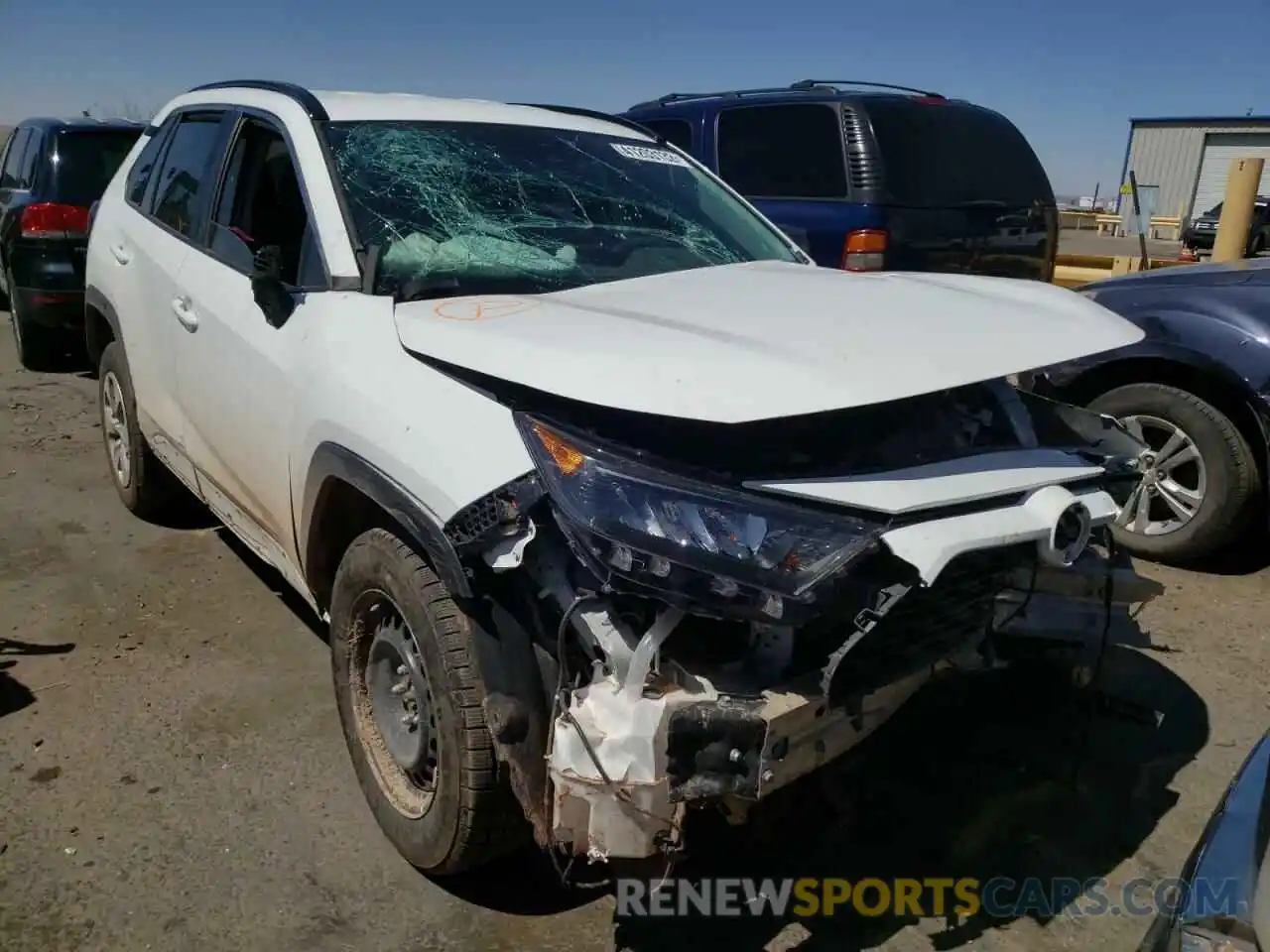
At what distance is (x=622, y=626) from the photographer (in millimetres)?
2057

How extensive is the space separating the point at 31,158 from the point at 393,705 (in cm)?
741

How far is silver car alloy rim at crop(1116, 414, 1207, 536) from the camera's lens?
14.9 ft

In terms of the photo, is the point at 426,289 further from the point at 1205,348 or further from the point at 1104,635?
the point at 1205,348

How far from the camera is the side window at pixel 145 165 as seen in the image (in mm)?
4551

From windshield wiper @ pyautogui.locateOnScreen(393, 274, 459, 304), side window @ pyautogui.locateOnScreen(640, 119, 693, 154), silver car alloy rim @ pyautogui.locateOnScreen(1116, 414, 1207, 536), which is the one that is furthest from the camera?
side window @ pyautogui.locateOnScreen(640, 119, 693, 154)

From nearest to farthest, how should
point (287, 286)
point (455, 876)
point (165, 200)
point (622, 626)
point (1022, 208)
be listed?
point (622, 626) → point (455, 876) → point (287, 286) → point (165, 200) → point (1022, 208)

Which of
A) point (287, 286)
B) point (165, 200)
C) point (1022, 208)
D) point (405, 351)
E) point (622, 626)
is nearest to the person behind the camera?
point (622, 626)

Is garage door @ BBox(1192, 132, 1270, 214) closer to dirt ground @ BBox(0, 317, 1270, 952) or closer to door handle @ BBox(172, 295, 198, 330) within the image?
dirt ground @ BBox(0, 317, 1270, 952)

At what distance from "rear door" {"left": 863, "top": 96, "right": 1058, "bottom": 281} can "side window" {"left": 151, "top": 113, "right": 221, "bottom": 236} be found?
3.80m

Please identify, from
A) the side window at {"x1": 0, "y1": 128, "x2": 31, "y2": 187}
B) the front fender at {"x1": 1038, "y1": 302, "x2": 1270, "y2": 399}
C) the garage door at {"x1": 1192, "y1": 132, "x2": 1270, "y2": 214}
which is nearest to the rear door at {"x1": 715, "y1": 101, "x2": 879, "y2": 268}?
the front fender at {"x1": 1038, "y1": 302, "x2": 1270, "y2": 399}

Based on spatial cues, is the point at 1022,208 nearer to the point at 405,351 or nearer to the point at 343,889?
the point at 405,351

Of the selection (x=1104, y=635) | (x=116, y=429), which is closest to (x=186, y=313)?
(x=116, y=429)

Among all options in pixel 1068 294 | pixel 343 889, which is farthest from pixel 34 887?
pixel 1068 294

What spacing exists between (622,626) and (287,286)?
1.58 meters
